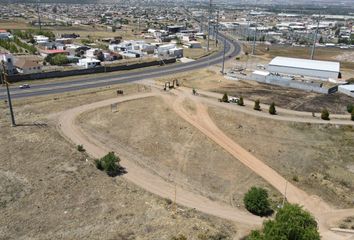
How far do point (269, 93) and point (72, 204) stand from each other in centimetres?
5500

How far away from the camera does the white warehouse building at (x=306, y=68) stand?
303 ft

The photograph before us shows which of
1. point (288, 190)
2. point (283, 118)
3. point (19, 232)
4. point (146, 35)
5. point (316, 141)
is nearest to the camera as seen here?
point (19, 232)

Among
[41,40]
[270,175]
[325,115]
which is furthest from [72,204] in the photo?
[41,40]

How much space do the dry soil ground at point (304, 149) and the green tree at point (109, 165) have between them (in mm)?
18947

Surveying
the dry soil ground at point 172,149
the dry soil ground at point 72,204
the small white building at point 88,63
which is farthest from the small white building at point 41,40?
the dry soil ground at point 72,204

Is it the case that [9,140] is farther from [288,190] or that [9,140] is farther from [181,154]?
[288,190]

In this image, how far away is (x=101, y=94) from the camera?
6919 cm

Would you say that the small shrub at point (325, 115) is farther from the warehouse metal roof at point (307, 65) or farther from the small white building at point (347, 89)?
the warehouse metal roof at point (307, 65)

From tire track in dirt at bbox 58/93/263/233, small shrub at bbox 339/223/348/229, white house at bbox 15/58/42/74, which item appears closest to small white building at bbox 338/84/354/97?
small shrub at bbox 339/223/348/229

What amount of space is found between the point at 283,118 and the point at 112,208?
3804 cm

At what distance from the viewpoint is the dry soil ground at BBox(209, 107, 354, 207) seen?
40.9m

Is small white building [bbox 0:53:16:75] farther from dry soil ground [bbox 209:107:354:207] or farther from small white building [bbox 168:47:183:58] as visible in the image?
small white building [bbox 168:47:183:58]

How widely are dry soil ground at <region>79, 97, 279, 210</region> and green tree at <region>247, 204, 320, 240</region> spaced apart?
10645mm

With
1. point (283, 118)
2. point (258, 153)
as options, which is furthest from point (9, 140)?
point (283, 118)
